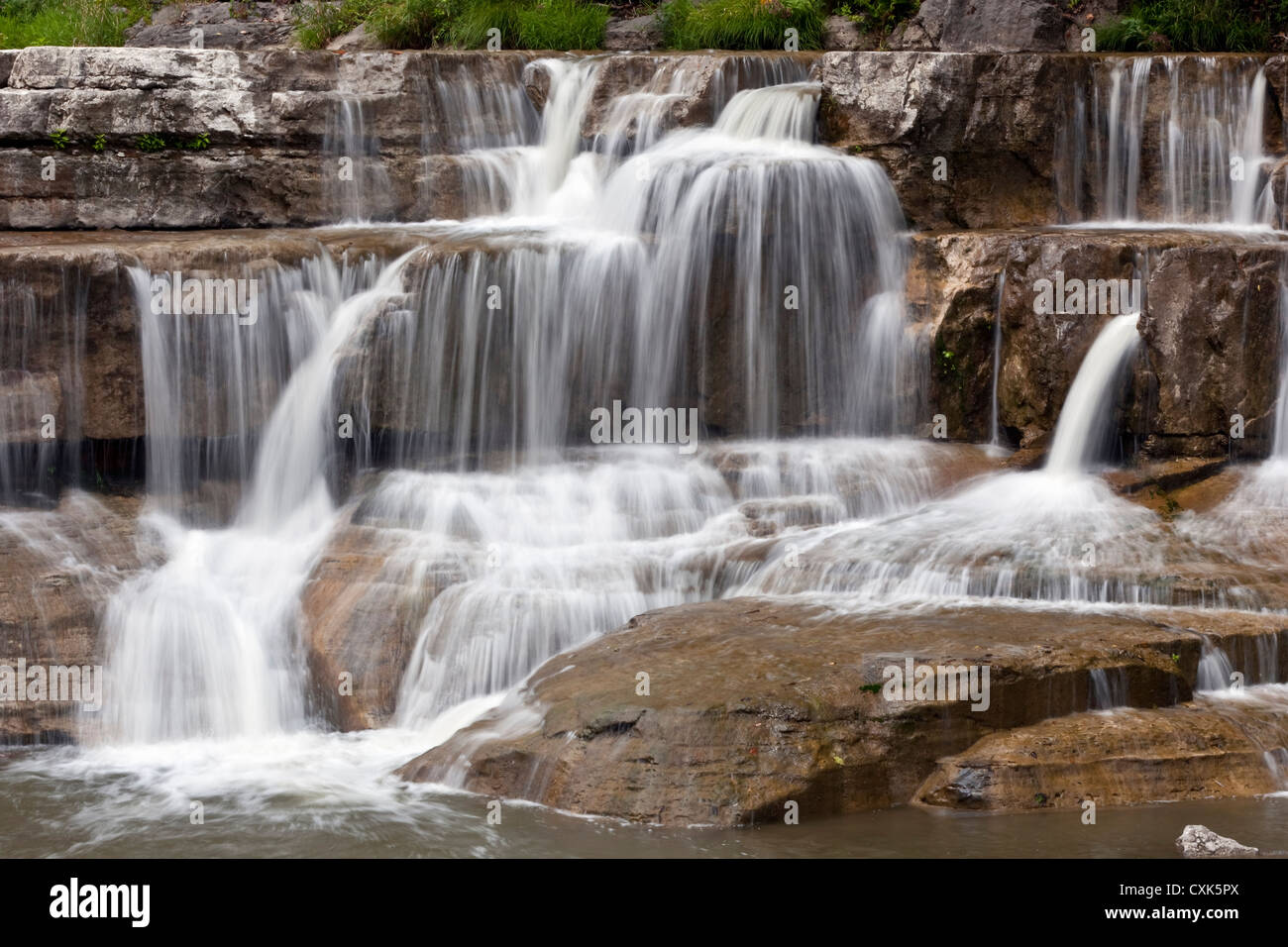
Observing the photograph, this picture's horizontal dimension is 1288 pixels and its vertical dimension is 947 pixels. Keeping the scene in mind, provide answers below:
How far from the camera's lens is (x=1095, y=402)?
1088 centimetres

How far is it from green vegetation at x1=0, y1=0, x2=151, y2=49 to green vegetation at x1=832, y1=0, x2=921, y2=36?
830cm

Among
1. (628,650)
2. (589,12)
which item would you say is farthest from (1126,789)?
(589,12)

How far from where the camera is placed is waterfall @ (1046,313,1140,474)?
10852mm

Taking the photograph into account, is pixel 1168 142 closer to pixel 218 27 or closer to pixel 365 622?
pixel 365 622

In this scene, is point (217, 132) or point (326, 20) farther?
point (326, 20)

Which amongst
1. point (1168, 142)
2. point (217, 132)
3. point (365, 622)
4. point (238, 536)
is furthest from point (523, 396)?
point (1168, 142)

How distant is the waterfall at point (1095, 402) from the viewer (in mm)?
10852

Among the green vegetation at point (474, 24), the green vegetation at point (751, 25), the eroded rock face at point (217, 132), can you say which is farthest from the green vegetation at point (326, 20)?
the green vegetation at point (751, 25)

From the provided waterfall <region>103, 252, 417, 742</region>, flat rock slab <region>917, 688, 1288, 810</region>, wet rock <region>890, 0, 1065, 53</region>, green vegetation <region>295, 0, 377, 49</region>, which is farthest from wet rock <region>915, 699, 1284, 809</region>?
green vegetation <region>295, 0, 377, 49</region>

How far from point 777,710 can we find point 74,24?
1332 cm

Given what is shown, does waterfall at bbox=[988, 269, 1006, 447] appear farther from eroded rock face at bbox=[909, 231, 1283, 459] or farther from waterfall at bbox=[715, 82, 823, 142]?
waterfall at bbox=[715, 82, 823, 142]

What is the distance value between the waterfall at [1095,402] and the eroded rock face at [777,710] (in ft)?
8.09

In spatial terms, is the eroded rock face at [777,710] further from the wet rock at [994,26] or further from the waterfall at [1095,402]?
the wet rock at [994,26]

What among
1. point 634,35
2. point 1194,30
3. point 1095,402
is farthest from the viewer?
point 634,35
